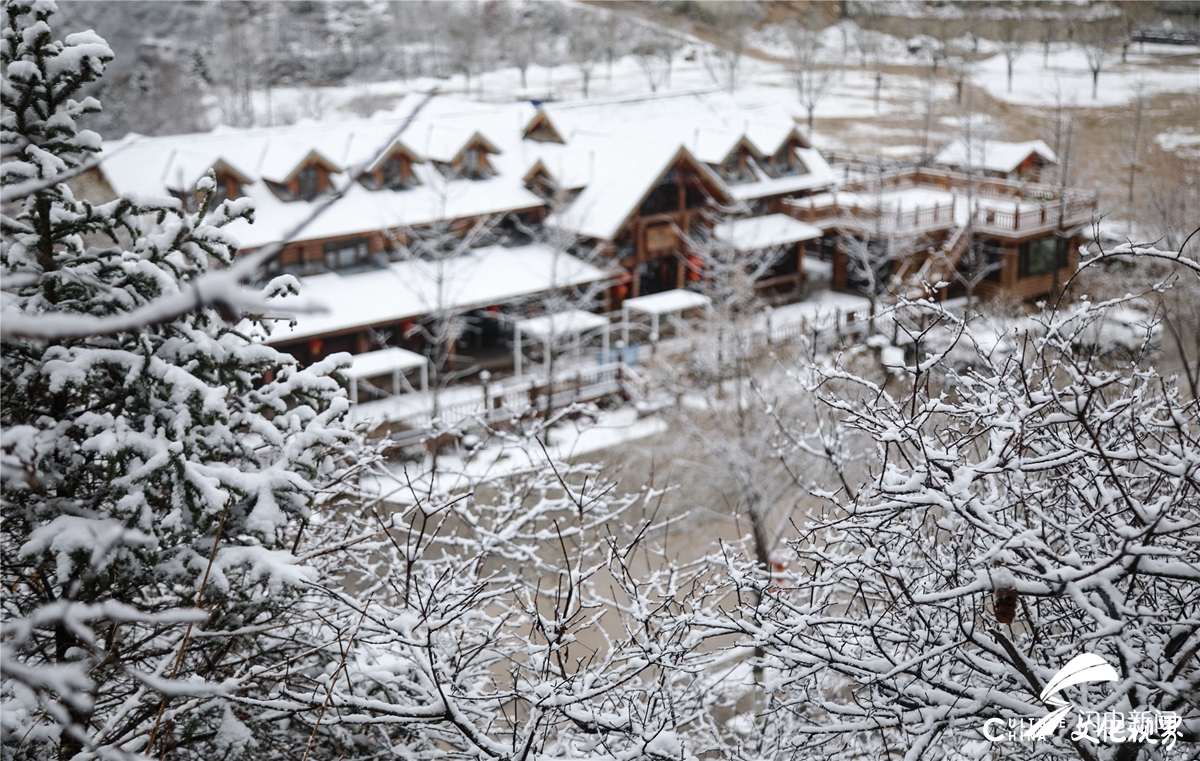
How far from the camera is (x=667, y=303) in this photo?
87.9ft

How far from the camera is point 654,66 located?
55.3m

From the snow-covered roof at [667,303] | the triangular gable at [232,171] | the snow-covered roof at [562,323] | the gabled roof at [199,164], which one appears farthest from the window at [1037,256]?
the gabled roof at [199,164]

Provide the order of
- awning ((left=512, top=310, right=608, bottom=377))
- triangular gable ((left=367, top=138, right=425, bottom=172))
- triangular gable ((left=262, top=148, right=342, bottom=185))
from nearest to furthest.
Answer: awning ((left=512, top=310, right=608, bottom=377)) < triangular gable ((left=262, top=148, right=342, bottom=185)) < triangular gable ((left=367, top=138, right=425, bottom=172))

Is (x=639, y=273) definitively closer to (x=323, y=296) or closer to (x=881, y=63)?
(x=323, y=296)

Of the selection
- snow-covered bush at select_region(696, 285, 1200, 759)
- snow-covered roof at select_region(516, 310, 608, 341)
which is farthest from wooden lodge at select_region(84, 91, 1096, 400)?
snow-covered bush at select_region(696, 285, 1200, 759)

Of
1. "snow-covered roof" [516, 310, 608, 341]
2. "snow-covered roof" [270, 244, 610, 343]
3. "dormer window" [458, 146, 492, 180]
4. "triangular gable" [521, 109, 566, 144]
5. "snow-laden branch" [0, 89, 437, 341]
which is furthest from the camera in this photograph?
"triangular gable" [521, 109, 566, 144]

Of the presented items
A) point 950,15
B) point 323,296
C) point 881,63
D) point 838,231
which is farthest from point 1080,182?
point 323,296

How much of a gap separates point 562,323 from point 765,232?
27.7 feet

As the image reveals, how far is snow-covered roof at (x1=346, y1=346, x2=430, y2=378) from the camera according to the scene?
21828 millimetres

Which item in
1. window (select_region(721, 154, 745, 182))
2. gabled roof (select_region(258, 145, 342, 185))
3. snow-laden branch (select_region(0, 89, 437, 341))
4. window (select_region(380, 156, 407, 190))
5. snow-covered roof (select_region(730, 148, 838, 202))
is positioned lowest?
snow-covered roof (select_region(730, 148, 838, 202))

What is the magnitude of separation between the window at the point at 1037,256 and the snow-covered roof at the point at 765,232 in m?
6.20

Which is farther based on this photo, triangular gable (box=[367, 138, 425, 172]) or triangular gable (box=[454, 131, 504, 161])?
triangular gable (box=[454, 131, 504, 161])

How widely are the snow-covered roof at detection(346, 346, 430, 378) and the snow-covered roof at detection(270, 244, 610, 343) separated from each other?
1.10 meters

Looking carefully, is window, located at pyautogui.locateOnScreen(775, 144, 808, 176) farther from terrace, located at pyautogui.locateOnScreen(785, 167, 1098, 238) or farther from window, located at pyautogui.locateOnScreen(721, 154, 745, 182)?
window, located at pyautogui.locateOnScreen(721, 154, 745, 182)
